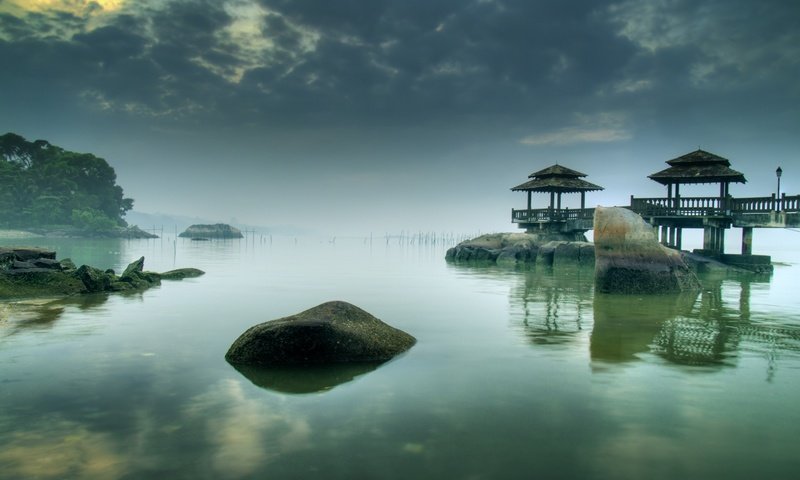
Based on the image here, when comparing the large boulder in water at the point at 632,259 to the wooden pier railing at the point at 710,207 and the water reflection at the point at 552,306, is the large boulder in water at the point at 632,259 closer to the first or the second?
the water reflection at the point at 552,306

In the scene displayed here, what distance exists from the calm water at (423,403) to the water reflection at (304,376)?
48 millimetres

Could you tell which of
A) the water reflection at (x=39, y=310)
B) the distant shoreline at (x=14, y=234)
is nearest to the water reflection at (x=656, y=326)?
the water reflection at (x=39, y=310)

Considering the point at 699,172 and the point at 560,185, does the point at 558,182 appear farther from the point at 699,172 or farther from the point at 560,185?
the point at 699,172

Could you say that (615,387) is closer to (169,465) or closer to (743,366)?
(743,366)

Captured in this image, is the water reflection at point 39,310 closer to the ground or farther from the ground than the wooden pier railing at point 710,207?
closer to the ground

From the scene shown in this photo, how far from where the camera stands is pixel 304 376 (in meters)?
7.57

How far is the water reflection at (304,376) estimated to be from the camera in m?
7.09

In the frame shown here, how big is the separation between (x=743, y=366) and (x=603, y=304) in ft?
24.3

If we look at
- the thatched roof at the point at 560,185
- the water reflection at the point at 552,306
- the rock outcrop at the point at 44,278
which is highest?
the thatched roof at the point at 560,185

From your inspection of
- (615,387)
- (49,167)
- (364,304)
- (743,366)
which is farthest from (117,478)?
(49,167)

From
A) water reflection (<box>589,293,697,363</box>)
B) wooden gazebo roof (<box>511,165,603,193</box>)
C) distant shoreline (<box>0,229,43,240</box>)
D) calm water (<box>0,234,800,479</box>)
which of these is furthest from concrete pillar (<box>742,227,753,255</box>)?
distant shoreline (<box>0,229,43,240</box>)

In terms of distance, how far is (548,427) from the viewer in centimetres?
573

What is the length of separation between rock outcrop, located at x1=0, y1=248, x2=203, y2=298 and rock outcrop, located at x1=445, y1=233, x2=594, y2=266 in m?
25.6

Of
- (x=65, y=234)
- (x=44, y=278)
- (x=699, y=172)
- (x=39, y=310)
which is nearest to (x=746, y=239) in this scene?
(x=699, y=172)
